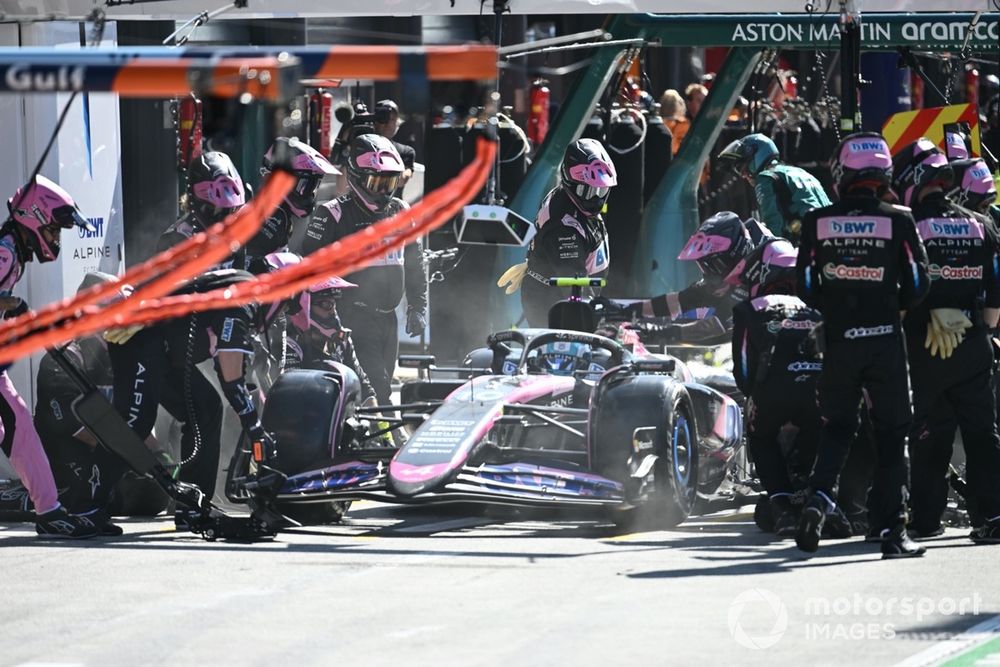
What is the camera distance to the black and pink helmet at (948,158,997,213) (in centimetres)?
1103

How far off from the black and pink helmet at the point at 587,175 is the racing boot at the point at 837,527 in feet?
13.7

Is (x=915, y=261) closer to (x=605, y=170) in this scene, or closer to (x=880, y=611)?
(x=880, y=611)

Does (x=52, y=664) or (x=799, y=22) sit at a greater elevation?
(x=799, y=22)

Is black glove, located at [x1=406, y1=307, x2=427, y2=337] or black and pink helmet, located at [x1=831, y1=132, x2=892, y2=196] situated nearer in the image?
black and pink helmet, located at [x1=831, y1=132, x2=892, y2=196]

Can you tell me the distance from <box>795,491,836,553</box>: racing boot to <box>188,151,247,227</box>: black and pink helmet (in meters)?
3.71

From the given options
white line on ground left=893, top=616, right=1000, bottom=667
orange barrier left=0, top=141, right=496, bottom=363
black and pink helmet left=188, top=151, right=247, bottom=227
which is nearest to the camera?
orange barrier left=0, top=141, right=496, bottom=363

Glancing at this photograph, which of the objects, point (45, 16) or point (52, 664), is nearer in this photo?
point (52, 664)

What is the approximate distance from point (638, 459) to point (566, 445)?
1.29 meters

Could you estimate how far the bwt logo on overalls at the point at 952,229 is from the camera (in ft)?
33.9

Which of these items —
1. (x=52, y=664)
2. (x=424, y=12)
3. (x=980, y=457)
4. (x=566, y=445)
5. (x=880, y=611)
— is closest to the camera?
Result: (x=52, y=664)

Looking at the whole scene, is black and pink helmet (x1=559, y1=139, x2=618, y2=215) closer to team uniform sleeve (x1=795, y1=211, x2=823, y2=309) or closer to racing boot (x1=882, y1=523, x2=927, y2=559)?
team uniform sleeve (x1=795, y1=211, x2=823, y2=309)

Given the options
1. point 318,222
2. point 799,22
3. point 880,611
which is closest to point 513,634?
point 880,611

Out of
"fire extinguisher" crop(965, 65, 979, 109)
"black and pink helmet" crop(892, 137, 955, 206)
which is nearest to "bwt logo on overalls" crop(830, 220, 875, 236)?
"black and pink helmet" crop(892, 137, 955, 206)

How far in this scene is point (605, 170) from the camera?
1401 centimetres
